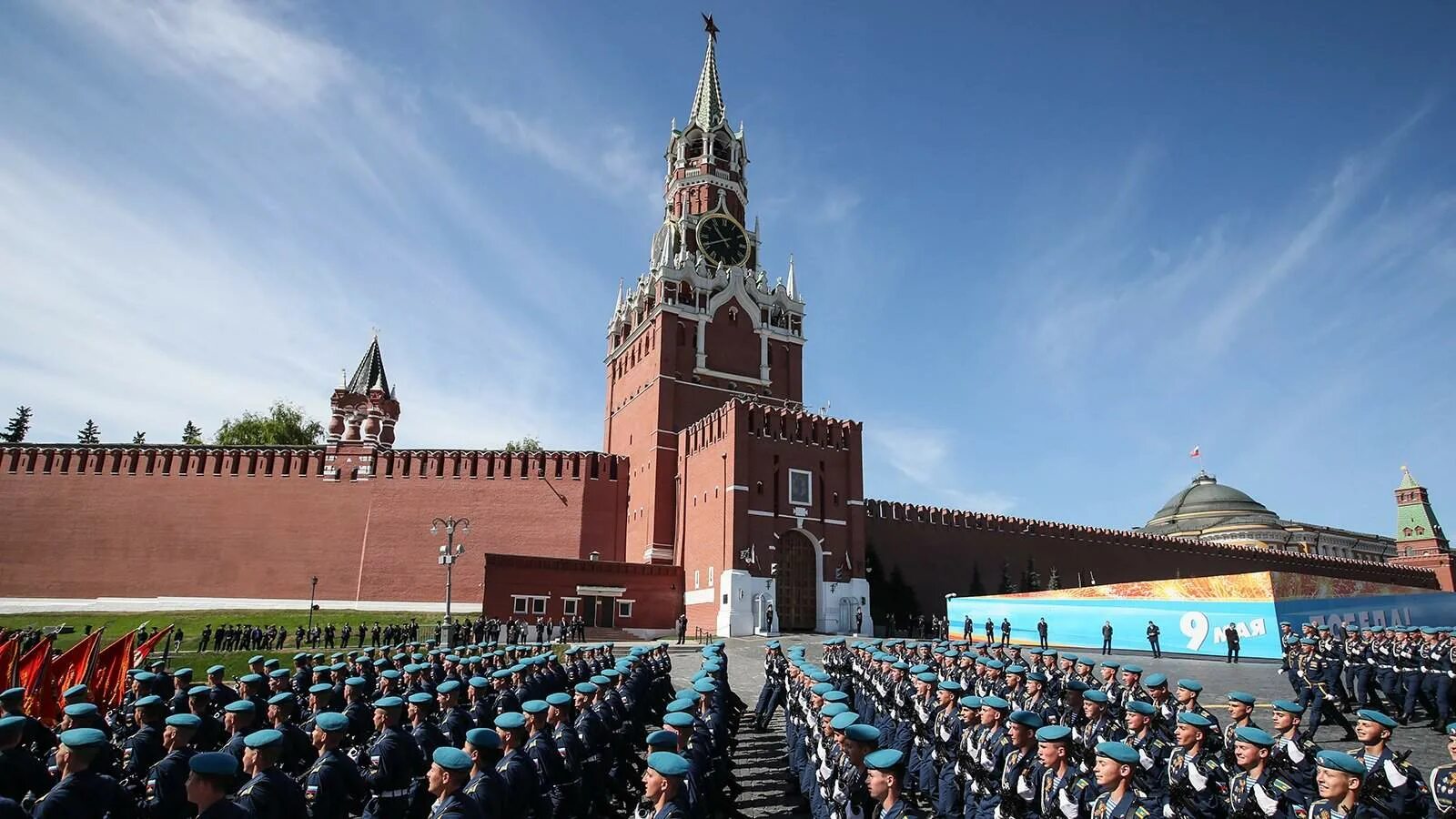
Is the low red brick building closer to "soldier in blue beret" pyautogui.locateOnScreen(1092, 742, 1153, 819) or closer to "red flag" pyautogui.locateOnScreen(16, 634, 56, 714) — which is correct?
"red flag" pyautogui.locateOnScreen(16, 634, 56, 714)

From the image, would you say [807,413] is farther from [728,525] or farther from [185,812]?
[185,812]

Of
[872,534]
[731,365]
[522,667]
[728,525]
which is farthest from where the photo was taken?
[731,365]

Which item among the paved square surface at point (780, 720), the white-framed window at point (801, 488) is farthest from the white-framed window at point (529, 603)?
the white-framed window at point (801, 488)

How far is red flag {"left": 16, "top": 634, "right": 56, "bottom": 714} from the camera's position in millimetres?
11914

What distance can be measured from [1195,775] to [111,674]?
47.4 feet

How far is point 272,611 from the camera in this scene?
1361 inches

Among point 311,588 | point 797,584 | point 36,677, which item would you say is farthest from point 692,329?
point 36,677

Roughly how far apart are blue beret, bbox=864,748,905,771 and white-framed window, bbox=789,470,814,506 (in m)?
29.8

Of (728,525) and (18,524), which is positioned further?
(18,524)

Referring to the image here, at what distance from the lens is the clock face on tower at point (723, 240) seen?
4644cm

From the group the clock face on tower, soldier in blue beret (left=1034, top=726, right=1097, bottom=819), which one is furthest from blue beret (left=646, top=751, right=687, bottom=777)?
the clock face on tower

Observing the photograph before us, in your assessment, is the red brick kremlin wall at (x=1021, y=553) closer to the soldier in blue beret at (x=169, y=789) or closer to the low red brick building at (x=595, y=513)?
the low red brick building at (x=595, y=513)

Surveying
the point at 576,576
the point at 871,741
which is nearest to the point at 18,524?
the point at 576,576

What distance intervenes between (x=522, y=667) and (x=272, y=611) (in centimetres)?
2775
